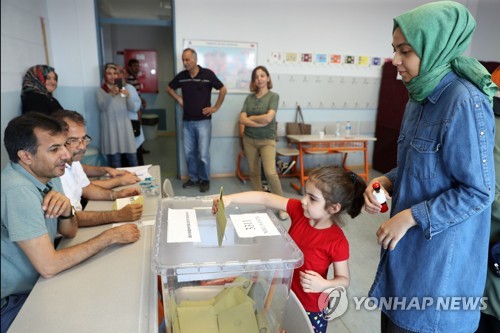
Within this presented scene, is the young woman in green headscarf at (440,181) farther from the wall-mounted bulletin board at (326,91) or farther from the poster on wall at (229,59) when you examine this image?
the wall-mounted bulletin board at (326,91)

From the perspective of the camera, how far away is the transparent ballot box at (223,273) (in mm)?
875

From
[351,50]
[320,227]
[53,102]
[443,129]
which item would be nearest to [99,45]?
[53,102]

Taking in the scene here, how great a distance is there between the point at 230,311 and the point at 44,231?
27.3 inches

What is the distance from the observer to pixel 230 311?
95cm

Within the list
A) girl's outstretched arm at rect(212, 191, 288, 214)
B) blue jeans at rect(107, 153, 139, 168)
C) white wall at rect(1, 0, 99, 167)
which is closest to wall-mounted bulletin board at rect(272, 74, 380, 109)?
blue jeans at rect(107, 153, 139, 168)

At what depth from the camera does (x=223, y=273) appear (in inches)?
36.0

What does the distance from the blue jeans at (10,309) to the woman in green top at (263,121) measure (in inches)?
97.3

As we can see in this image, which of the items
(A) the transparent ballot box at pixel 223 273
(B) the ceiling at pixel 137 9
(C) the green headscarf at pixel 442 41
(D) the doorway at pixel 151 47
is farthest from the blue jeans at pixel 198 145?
(C) the green headscarf at pixel 442 41

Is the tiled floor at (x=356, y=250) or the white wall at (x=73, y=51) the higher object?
the white wall at (x=73, y=51)

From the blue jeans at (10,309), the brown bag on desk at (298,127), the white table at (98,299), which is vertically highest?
the brown bag on desk at (298,127)

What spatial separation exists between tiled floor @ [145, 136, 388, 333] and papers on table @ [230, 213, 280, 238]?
29.0 inches

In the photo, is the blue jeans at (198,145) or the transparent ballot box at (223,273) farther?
the blue jeans at (198,145)

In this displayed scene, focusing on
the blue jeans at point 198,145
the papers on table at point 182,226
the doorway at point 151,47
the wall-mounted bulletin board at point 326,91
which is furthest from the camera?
the doorway at point 151,47

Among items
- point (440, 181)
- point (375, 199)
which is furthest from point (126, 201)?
point (440, 181)
